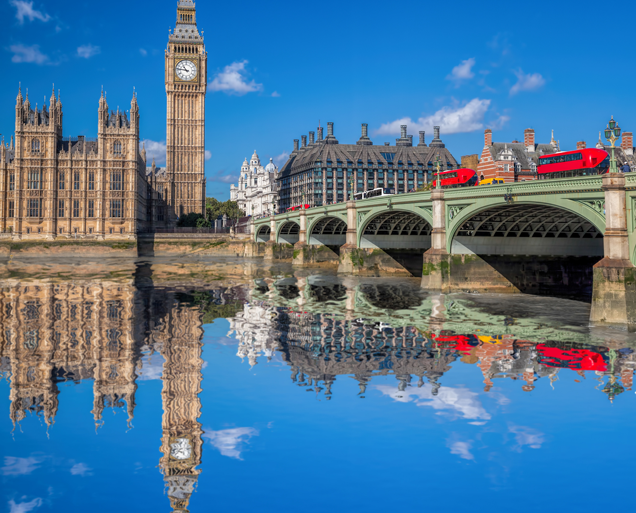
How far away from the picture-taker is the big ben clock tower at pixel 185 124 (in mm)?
133875

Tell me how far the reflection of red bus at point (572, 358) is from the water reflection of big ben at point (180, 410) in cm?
1168

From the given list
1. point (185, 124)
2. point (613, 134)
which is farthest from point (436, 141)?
point (613, 134)

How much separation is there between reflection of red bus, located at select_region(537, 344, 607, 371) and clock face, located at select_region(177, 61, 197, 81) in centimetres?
12629

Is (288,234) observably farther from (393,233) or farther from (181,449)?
(181,449)

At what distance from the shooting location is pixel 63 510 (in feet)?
32.5

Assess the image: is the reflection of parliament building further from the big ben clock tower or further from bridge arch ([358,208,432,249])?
the big ben clock tower

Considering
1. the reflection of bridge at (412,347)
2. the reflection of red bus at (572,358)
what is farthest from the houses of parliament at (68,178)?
the reflection of red bus at (572,358)

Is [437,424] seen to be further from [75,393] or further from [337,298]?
[337,298]

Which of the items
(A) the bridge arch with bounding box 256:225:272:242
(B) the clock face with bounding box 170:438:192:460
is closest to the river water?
(B) the clock face with bounding box 170:438:192:460

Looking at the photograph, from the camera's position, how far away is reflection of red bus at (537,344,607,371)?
19219mm

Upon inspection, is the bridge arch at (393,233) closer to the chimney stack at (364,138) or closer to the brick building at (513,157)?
the brick building at (513,157)

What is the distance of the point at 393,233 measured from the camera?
209 ft

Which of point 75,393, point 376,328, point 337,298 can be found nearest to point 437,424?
point 75,393

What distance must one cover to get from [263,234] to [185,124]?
3998 cm
